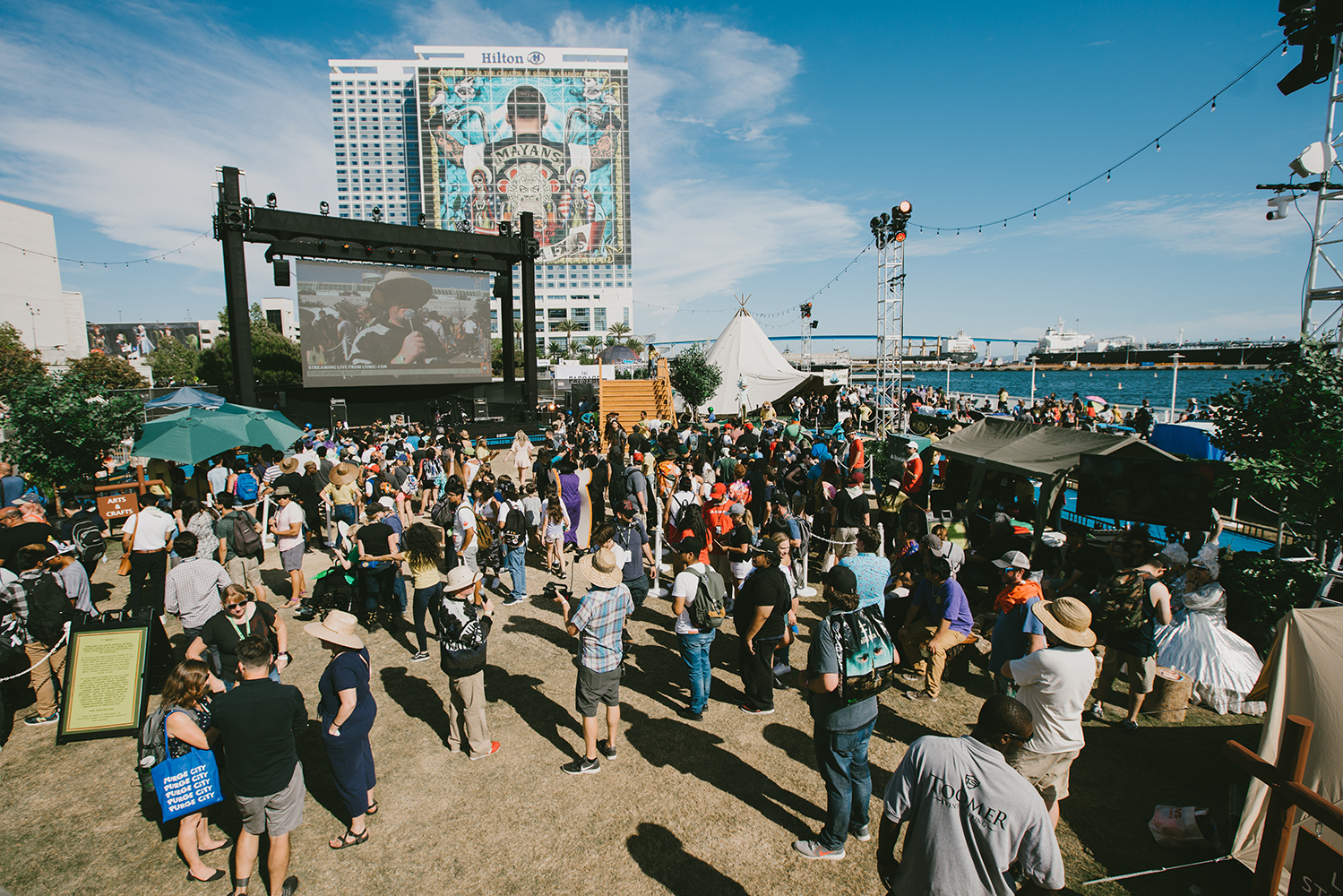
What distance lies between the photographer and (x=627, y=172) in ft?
322

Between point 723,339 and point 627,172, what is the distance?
3281 inches

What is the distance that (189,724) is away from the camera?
10.2ft

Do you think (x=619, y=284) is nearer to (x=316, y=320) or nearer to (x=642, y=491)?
(x=316, y=320)

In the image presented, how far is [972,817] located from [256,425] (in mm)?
10871

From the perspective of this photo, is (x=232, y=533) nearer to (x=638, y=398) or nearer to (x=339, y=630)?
(x=339, y=630)

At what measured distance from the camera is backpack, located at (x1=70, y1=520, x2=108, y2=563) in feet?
23.2

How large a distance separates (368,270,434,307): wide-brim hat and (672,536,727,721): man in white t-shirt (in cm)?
2220

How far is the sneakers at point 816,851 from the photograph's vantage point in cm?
332

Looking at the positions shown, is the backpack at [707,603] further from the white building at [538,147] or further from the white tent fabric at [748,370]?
the white building at [538,147]

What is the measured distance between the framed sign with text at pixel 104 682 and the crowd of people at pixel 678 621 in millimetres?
393

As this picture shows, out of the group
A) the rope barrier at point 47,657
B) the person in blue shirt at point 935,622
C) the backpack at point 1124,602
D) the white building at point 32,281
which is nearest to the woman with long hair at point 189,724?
the rope barrier at point 47,657

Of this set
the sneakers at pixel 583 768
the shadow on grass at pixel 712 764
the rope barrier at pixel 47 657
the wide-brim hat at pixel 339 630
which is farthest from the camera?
the rope barrier at pixel 47 657

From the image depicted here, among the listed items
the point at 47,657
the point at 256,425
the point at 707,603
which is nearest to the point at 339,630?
the point at 707,603

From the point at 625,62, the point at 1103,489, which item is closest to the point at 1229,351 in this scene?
the point at 625,62
